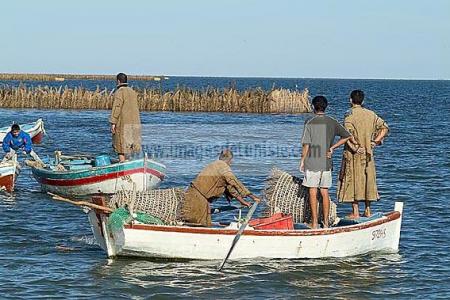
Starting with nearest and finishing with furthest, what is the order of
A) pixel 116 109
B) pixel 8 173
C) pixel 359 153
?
1. pixel 359 153
2. pixel 116 109
3. pixel 8 173

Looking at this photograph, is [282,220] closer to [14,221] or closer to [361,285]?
[361,285]

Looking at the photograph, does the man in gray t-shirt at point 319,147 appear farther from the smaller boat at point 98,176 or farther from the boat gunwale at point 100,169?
the boat gunwale at point 100,169

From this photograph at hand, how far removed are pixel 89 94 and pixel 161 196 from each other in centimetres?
3683

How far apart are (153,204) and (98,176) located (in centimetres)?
591

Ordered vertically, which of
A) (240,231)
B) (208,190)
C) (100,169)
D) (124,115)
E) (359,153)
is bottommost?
(100,169)

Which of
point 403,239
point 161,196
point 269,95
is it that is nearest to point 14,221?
point 161,196

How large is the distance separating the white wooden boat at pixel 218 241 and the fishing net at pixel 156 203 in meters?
0.38

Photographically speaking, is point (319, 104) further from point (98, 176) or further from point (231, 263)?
point (98, 176)

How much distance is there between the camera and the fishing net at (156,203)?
38.1 ft

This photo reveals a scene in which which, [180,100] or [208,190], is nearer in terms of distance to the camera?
[208,190]

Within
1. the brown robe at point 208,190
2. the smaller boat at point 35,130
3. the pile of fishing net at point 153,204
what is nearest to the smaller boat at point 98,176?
the pile of fishing net at point 153,204

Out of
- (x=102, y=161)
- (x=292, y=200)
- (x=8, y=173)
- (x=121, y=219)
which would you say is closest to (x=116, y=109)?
(x=102, y=161)

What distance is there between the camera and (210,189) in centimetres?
1150

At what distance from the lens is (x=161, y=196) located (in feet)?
38.7
